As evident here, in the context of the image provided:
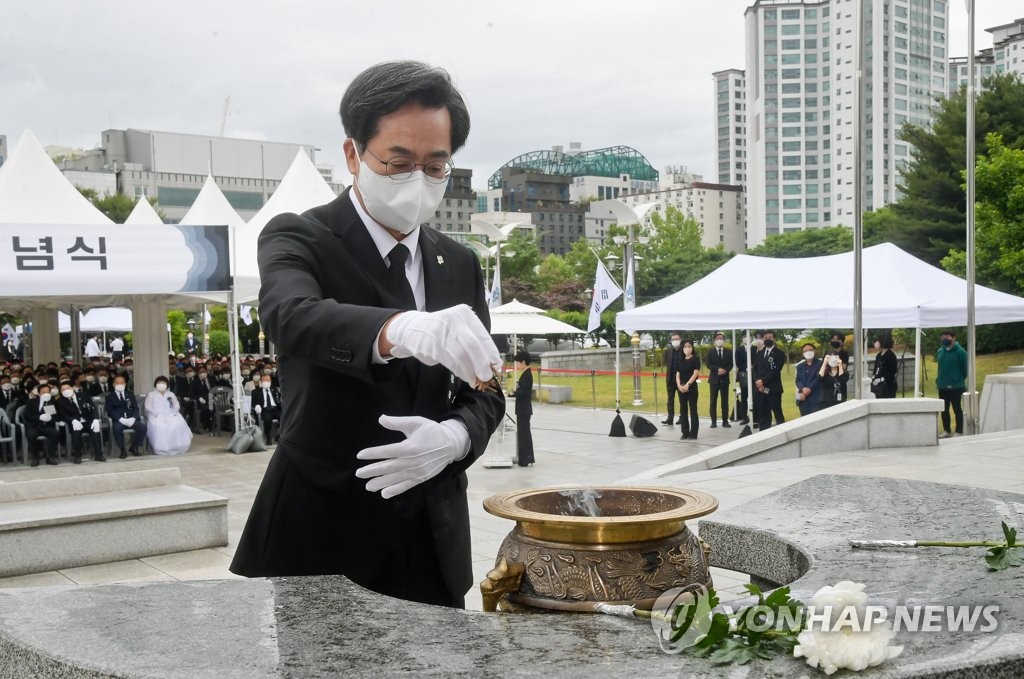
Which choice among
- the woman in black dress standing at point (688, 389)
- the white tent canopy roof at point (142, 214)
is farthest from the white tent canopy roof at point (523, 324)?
the white tent canopy roof at point (142, 214)

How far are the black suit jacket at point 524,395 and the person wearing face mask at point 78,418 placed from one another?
269 inches

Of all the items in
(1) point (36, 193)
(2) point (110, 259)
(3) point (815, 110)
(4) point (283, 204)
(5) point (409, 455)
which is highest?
(3) point (815, 110)

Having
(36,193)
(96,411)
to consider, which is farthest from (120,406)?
(36,193)

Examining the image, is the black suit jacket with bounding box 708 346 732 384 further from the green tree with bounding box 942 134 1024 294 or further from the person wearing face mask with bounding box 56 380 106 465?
the person wearing face mask with bounding box 56 380 106 465

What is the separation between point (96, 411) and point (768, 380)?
37.8ft

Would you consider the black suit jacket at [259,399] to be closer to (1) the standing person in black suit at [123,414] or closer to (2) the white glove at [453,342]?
(1) the standing person in black suit at [123,414]

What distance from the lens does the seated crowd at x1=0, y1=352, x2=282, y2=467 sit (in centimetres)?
1499

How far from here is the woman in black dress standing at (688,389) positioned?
17.2 metres

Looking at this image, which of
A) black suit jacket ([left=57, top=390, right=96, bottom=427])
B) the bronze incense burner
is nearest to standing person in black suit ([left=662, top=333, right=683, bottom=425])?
black suit jacket ([left=57, top=390, right=96, bottom=427])

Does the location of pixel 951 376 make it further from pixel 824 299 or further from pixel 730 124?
pixel 730 124

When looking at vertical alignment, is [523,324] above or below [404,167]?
below

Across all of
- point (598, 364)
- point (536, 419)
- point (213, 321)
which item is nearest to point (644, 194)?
point (213, 321)

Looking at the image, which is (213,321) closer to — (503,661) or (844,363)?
(844,363)

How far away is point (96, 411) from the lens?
15.7m
